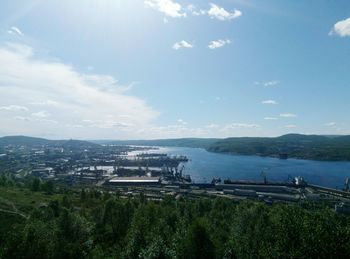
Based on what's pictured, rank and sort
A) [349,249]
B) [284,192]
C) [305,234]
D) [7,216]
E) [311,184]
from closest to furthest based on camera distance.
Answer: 1. [349,249]
2. [305,234]
3. [7,216]
4. [284,192]
5. [311,184]

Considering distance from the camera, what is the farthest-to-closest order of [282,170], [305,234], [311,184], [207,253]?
1. [282,170]
2. [311,184]
3. [207,253]
4. [305,234]

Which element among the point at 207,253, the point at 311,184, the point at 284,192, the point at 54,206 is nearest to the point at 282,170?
the point at 311,184

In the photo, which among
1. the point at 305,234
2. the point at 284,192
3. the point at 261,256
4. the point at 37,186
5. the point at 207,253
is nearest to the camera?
the point at 305,234

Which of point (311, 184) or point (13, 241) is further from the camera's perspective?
point (311, 184)

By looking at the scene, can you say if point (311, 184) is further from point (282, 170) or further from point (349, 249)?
point (349, 249)

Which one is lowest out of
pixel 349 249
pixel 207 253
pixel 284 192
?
pixel 284 192

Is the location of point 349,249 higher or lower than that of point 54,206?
higher

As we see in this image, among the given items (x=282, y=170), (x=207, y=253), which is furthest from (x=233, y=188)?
(x=207, y=253)

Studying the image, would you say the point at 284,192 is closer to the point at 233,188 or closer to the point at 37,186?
the point at 233,188

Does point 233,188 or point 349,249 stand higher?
point 349,249
